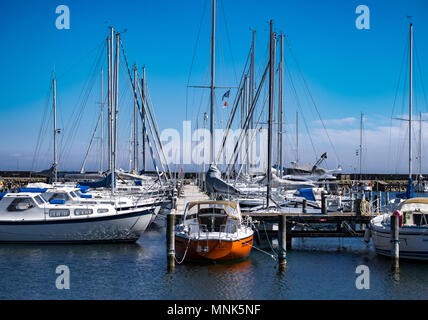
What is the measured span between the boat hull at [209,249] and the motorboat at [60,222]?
19.2 ft

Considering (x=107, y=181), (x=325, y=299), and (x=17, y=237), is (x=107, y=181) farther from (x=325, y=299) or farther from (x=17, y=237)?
(x=325, y=299)

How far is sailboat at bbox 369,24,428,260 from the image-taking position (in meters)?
22.8

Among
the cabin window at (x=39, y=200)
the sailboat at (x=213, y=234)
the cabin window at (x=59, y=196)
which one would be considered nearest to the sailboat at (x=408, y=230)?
the sailboat at (x=213, y=234)

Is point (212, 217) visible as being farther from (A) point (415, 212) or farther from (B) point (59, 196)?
(B) point (59, 196)

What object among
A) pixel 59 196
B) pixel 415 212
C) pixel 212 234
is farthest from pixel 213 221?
pixel 59 196

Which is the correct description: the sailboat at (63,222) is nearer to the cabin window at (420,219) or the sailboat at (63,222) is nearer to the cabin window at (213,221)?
the cabin window at (213,221)

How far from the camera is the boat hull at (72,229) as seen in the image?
2706 centimetres

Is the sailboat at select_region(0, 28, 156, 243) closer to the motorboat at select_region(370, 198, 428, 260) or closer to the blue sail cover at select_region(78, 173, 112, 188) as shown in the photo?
the blue sail cover at select_region(78, 173, 112, 188)

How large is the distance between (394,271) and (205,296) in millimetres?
8575

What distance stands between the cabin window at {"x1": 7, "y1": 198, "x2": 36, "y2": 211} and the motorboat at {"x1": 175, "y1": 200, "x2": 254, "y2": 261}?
8758 millimetres

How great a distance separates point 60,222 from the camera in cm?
2703

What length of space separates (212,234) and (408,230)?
8713mm

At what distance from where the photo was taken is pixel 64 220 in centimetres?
2697
